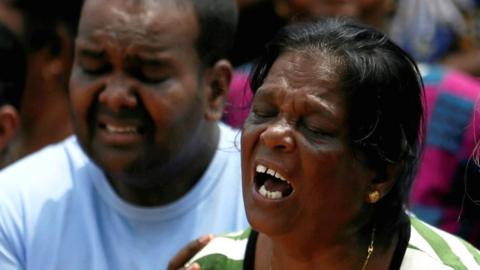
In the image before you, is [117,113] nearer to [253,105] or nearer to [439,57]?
[253,105]

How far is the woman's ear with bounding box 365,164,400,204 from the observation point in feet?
9.41

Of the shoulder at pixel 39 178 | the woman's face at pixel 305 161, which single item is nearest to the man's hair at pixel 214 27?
the shoulder at pixel 39 178

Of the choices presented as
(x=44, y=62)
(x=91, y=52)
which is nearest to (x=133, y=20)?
(x=91, y=52)

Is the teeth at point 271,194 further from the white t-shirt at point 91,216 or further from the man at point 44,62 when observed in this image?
the man at point 44,62

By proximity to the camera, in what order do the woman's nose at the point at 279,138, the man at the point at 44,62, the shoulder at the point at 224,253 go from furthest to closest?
the man at the point at 44,62 < the shoulder at the point at 224,253 < the woman's nose at the point at 279,138

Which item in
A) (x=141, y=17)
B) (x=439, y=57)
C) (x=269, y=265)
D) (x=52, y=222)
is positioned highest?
(x=141, y=17)

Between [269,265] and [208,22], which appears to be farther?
Result: [208,22]

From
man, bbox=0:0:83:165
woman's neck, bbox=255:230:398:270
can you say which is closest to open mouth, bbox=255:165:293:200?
woman's neck, bbox=255:230:398:270

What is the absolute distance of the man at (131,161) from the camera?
3.52m

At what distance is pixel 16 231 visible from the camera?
353 centimetres

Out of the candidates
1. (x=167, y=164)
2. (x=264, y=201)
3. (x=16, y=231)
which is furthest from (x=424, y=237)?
(x=16, y=231)

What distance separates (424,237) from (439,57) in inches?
94.9

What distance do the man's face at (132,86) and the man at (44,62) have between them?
3.42 feet

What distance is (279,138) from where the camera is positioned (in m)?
2.78
